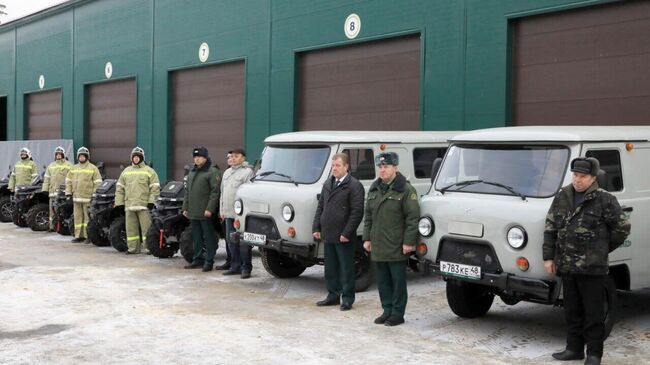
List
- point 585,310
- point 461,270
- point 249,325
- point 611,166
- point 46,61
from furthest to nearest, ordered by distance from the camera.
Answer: point 46,61 < point 249,325 < point 611,166 < point 461,270 < point 585,310

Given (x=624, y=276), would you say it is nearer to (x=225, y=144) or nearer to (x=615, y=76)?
(x=615, y=76)

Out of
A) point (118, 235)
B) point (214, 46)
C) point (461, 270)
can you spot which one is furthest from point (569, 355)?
point (214, 46)

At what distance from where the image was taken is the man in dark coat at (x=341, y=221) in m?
8.35

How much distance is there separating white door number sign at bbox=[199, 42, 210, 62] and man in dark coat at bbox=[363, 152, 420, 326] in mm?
11771

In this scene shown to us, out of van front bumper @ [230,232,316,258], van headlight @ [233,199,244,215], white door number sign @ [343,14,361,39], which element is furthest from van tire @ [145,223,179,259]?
white door number sign @ [343,14,361,39]

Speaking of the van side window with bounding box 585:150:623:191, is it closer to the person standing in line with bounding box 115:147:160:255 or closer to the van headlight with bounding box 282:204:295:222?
the van headlight with bounding box 282:204:295:222

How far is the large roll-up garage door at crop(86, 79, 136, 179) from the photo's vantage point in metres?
22.0

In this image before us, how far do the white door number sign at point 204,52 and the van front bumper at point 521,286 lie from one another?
12.9 metres

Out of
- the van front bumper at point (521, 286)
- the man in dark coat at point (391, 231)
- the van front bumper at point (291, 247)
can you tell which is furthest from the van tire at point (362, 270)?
the van front bumper at point (521, 286)

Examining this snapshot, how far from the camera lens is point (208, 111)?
18984 millimetres

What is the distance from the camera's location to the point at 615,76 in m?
11.0

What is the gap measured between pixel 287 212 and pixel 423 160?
2121mm

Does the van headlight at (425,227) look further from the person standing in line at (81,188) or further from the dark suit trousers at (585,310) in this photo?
the person standing in line at (81,188)

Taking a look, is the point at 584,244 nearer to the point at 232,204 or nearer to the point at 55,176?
the point at 232,204
